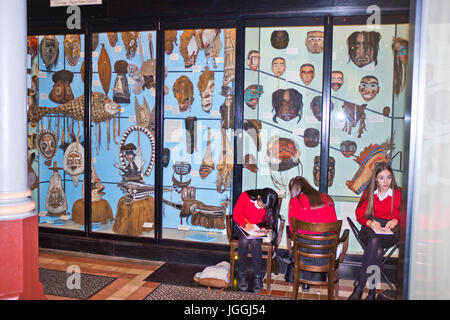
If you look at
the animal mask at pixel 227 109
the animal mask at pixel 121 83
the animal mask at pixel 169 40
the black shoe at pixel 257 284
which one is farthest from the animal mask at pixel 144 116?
the black shoe at pixel 257 284

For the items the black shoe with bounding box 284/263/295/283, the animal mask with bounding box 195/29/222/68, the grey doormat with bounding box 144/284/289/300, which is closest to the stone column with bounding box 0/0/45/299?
the grey doormat with bounding box 144/284/289/300

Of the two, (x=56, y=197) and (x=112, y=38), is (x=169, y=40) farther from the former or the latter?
(x=56, y=197)

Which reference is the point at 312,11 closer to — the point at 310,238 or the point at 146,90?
the point at 146,90

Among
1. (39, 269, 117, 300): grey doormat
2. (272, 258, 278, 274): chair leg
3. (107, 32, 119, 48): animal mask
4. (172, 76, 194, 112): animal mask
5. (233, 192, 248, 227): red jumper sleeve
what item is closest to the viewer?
(39, 269, 117, 300): grey doormat

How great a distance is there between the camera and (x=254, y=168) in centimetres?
457

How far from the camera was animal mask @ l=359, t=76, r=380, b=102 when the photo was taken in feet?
14.2

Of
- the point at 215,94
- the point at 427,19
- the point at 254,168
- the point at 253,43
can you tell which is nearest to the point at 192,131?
the point at 215,94

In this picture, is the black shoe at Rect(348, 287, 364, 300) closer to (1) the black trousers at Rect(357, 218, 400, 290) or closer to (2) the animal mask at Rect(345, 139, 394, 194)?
(1) the black trousers at Rect(357, 218, 400, 290)

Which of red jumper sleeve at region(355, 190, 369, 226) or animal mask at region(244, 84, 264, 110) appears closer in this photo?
red jumper sleeve at region(355, 190, 369, 226)

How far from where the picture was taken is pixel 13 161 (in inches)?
113

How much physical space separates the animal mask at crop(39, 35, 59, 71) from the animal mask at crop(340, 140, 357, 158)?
13.0ft

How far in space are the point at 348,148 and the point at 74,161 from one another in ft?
11.7

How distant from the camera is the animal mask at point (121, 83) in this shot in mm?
4836

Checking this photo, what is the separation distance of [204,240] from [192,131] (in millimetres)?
1380
